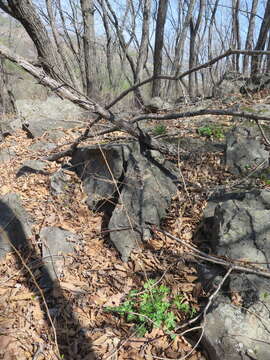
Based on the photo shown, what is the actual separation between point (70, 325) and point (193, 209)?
1.93 metres

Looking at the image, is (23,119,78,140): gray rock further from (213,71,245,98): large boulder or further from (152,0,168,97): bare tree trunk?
(213,71,245,98): large boulder

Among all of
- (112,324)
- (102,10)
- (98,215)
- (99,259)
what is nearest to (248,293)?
(112,324)

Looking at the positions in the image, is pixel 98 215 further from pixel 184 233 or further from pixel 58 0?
pixel 58 0

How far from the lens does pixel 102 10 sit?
13133 mm

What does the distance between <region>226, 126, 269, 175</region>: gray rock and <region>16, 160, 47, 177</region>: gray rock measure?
292 centimetres

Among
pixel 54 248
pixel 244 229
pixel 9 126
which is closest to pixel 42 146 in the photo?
pixel 9 126

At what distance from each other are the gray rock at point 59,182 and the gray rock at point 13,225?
1.91ft

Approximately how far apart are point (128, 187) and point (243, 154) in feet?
Result: 5.84

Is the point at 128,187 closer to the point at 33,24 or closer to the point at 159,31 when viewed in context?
the point at 33,24

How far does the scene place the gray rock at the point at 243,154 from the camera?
3777mm

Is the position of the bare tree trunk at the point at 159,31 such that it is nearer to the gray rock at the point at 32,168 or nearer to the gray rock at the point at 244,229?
the gray rock at the point at 32,168

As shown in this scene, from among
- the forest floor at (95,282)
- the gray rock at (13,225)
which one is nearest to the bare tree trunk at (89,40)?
the forest floor at (95,282)

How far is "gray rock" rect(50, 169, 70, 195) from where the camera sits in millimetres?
3951

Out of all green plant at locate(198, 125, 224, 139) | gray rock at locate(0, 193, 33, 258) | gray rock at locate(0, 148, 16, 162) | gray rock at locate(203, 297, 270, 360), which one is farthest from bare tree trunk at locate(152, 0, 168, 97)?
gray rock at locate(203, 297, 270, 360)
